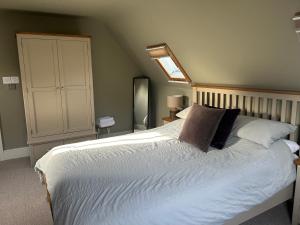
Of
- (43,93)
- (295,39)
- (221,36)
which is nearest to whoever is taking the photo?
(295,39)

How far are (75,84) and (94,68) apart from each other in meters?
0.70

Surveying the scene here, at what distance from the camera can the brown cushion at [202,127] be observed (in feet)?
7.61

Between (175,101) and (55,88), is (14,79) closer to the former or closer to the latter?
(55,88)

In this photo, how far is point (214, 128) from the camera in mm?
2338

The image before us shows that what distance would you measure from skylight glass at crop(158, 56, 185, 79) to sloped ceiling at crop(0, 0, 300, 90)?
0.41 meters

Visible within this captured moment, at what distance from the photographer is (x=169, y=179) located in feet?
5.63

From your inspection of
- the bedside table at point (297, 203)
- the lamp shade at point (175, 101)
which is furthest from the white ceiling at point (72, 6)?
the bedside table at point (297, 203)

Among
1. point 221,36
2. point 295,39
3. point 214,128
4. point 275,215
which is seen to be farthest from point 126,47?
point 275,215

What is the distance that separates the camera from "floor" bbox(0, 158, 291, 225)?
2283 mm

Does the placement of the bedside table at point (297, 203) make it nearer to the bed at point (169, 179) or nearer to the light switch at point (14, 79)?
the bed at point (169, 179)

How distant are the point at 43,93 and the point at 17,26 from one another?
43.8 inches

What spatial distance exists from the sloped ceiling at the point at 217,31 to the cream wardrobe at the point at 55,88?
1.74ft

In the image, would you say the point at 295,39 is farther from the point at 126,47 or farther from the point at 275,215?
the point at 126,47

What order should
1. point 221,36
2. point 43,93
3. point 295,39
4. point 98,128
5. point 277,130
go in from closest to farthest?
1. point 295,39
2. point 277,130
3. point 221,36
4. point 43,93
5. point 98,128
